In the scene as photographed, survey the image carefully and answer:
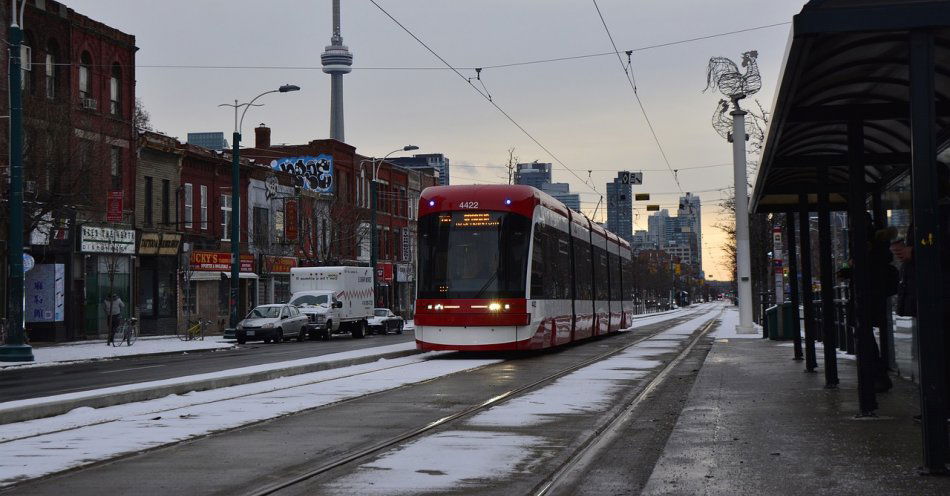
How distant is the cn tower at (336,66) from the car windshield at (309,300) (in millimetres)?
132798

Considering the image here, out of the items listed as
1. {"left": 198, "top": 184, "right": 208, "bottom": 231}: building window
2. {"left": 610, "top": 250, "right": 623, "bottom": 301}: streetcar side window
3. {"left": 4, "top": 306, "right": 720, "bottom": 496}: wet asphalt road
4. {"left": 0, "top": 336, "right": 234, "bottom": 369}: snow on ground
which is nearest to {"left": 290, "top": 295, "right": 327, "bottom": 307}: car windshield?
{"left": 0, "top": 336, "right": 234, "bottom": 369}: snow on ground

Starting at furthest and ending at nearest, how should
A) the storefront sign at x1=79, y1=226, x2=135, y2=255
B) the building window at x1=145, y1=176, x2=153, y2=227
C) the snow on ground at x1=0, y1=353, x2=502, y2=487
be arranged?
the building window at x1=145, y1=176, x2=153, y2=227, the storefront sign at x1=79, y1=226, x2=135, y2=255, the snow on ground at x1=0, y1=353, x2=502, y2=487

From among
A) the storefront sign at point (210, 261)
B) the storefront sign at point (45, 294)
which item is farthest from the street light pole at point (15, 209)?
the storefront sign at point (210, 261)

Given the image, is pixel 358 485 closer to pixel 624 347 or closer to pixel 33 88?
pixel 624 347

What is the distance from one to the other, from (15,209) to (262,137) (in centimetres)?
4859

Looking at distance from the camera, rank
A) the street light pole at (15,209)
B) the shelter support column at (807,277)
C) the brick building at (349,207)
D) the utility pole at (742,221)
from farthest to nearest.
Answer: the brick building at (349,207), the utility pole at (742,221), the street light pole at (15,209), the shelter support column at (807,277)

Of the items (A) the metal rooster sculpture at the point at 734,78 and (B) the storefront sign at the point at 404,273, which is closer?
(A) the metal rooster sculpture at the point at 734,78

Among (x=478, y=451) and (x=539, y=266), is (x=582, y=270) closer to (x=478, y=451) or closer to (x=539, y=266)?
(x=539, y=266)

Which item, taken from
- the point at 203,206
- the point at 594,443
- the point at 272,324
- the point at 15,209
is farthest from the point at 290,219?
the point at 594,443

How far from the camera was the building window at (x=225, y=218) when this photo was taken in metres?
56.6

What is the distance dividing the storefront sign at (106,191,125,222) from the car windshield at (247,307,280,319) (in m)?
6.40

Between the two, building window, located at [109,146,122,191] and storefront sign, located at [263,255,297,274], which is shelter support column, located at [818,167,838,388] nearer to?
building window, located at [109,146,122,191]

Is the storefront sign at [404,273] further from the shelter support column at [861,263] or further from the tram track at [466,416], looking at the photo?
the shelter support column at [861,263]

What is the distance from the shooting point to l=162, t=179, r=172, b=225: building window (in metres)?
51.1
